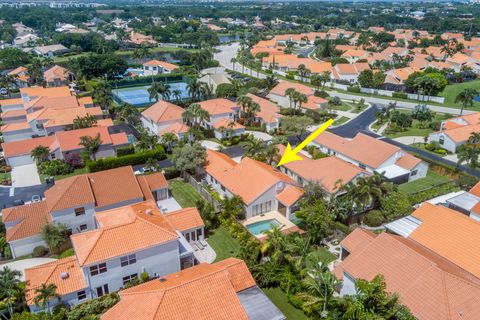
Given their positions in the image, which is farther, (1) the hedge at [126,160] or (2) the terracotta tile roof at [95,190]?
(1) the hedge at [126,160]

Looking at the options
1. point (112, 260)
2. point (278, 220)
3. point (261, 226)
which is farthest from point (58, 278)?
point (278, 220)

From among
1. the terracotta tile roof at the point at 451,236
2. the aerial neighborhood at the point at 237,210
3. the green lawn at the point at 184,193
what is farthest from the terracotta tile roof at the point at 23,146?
the terracotta tile roof at the point at 451,236

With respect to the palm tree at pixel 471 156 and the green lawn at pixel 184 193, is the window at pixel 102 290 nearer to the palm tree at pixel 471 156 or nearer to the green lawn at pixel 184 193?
the green lawn at pixel 184 193

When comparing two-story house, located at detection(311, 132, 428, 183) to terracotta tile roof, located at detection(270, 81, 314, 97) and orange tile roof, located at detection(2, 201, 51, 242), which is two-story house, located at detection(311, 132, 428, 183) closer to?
terracotta tile roof, located at detection(270, 81, 314, 97)

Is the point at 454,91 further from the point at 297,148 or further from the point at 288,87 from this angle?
the point at 297,148

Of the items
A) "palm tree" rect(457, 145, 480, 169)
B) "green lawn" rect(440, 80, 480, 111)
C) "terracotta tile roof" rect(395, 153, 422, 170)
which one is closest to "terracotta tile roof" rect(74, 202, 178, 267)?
"terracotta tile roof" rect(395, 153, 422, 170)

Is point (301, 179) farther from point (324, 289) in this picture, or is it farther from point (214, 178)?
point (324, 289)
